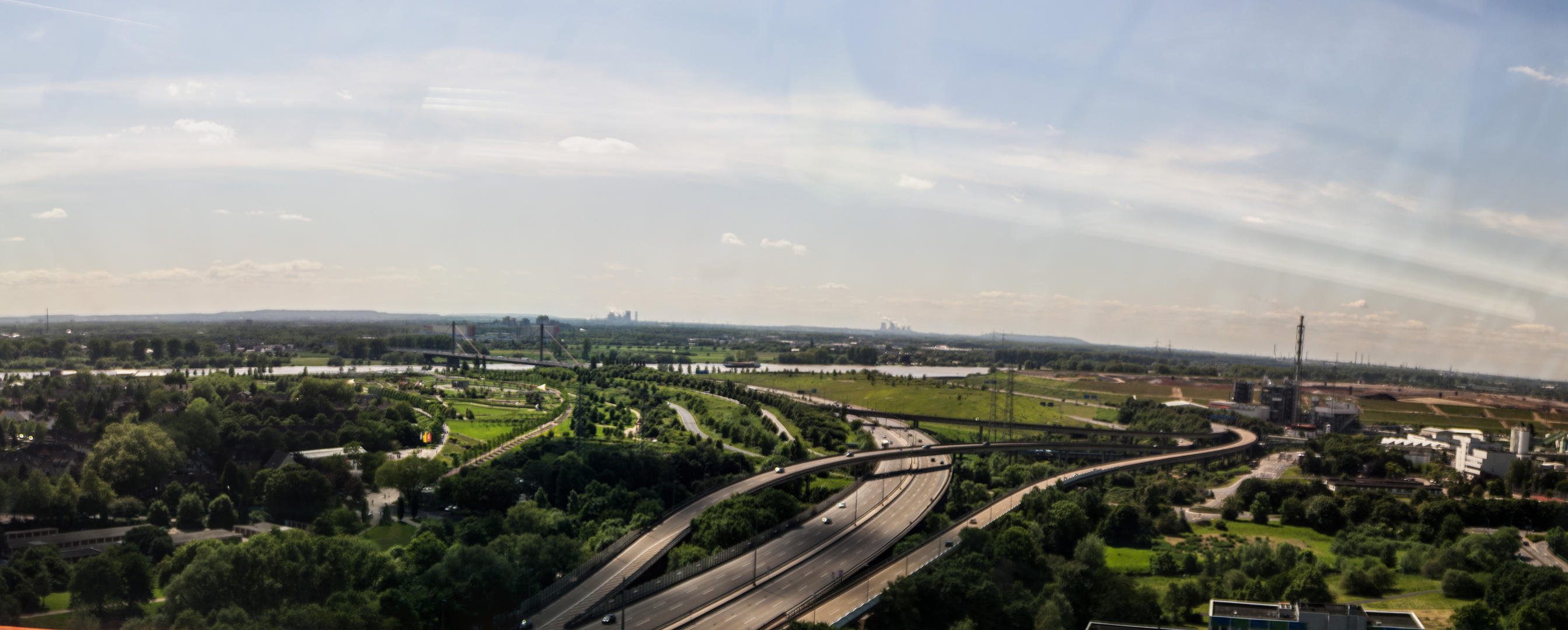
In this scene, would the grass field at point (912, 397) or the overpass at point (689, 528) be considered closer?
the overpass at point (689, 528)

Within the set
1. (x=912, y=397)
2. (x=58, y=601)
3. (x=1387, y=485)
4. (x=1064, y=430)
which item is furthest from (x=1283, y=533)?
(x=58, y=601)

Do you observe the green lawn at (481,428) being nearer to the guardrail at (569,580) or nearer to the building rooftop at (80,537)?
the guardrail at (569,580)

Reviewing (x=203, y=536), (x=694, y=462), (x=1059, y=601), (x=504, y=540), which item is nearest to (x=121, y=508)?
(x=203, y=536)

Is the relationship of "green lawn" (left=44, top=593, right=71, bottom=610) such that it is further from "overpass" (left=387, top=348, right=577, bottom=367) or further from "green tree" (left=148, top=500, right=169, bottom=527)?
"overpass" (left=387, top=348, right=577, bottom=367)

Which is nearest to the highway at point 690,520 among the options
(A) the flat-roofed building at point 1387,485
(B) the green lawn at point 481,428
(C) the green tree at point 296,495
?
(A) the flat-roofed building at point 1387,485

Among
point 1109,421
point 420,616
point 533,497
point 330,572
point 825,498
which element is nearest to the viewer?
point 420,616

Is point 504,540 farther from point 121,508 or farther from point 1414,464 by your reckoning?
point 1414,464

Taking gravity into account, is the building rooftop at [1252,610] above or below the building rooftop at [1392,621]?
below
